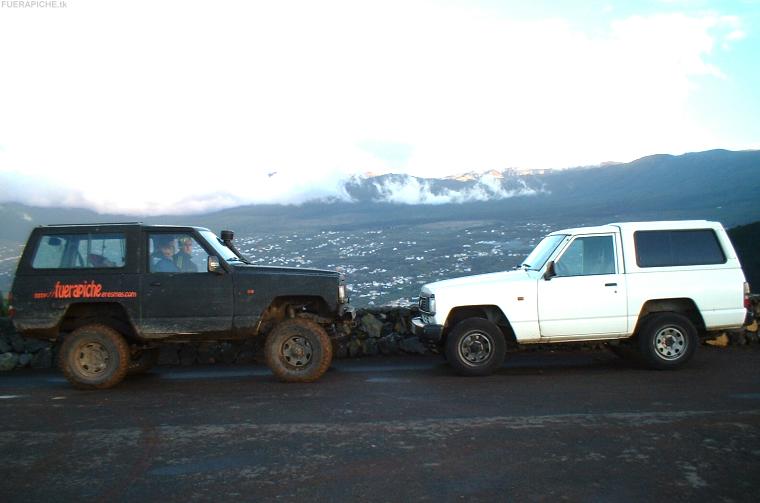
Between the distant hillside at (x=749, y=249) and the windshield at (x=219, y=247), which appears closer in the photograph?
the windshield at (x=219, y=247)

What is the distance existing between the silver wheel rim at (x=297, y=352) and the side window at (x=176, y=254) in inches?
59.4

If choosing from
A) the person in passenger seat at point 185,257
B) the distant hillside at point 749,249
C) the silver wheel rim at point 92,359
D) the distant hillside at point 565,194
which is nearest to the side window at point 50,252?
the silver wheel rim at point 92,359

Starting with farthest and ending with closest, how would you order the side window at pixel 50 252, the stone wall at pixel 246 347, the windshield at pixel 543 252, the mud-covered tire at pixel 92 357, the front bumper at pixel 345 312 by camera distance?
the stone wall at pixel 246 347
the windshield at pixel 543 252
the front bumper at pixel 345 312
the side window at pixel 50 252
the mud-covered tire at pixel 92 357

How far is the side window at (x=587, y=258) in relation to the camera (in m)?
8.30

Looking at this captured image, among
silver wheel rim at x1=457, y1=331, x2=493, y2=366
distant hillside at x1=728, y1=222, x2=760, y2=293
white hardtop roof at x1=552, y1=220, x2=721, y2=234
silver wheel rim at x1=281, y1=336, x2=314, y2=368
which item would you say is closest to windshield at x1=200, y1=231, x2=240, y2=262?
silver wheel rim at x1=281, y1=336, x2=314, y2=368

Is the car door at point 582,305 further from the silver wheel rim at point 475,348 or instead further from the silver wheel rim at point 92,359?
the silver wheel rim at point 92,359

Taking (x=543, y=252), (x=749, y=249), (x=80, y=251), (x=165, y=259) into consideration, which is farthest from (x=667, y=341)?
(x=749, y=249)

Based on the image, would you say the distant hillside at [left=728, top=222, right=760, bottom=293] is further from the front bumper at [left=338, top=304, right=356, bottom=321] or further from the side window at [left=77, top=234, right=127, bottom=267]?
the side window at [left=77, top=234, right=127, bottom=267]

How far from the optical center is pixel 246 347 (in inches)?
393

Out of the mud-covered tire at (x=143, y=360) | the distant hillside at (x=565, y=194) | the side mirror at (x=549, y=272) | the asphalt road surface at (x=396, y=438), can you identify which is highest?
the distant hillside at (x=565, y=194)

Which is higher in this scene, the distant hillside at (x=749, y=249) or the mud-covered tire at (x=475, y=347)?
the distant hillside at (x=749, y=249)

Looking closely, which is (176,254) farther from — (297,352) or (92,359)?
(297,352)

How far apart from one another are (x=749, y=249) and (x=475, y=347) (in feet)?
99.8

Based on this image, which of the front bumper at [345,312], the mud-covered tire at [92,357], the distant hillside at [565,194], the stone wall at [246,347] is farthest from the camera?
the distant hillside at [565,194]
